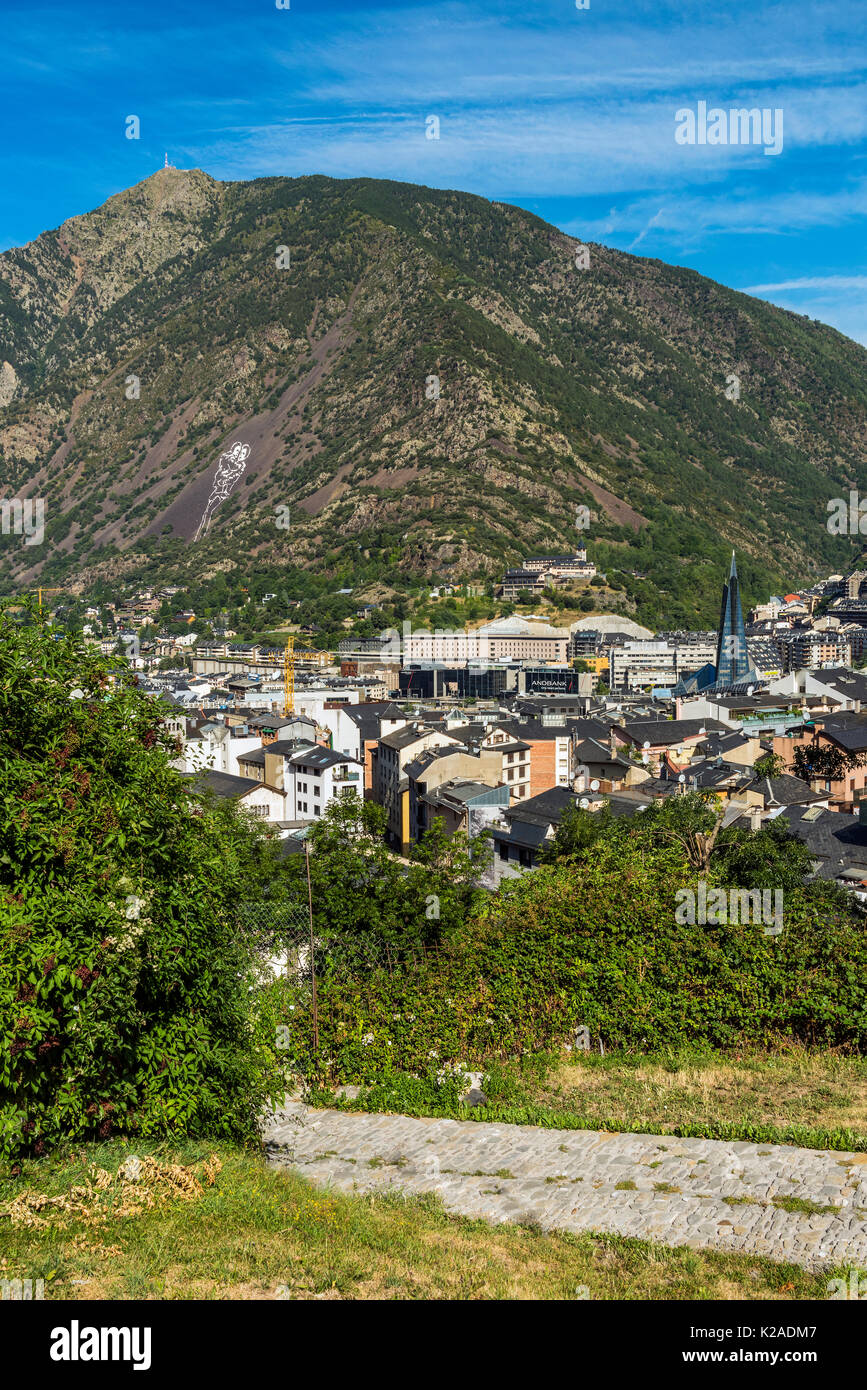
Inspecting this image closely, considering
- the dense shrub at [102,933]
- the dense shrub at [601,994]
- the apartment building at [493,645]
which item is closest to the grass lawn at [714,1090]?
the dense shrub at [601,994]

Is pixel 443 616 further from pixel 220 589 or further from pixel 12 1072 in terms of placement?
pixel 12 1072

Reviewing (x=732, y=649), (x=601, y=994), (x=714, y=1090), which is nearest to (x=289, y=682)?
(x=732, y=649)

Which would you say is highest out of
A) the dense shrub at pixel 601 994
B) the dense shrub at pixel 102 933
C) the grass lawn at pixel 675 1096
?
the dense shrub at pixel 102 933

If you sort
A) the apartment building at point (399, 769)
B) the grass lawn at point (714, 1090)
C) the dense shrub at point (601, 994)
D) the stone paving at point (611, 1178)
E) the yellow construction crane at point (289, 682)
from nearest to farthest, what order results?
the stone paving at point (611, 1178)
the grass lawn at point (714, 1090)
the dense shrub at point (601, 994)
the apartment building at point (399, 769)
the yellow construction crane at point (289, 682)

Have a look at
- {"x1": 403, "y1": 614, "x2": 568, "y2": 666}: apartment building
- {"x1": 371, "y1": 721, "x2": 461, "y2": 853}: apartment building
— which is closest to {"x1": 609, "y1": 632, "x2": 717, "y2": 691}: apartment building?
{"x1": 403, "y1": 614, "x2": 568, "y2": 666}: apartment building

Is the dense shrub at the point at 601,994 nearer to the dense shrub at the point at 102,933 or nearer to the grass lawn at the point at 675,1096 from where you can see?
the grass lawn at the point at 675,1096

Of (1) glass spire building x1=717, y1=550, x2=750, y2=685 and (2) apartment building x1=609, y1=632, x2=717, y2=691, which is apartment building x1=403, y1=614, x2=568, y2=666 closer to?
(2) apartment building x1=609, y1=632, x2=717, y2=691
